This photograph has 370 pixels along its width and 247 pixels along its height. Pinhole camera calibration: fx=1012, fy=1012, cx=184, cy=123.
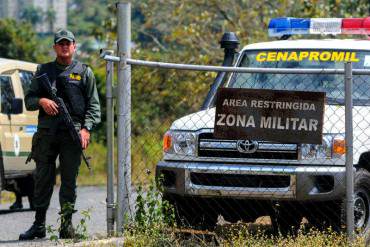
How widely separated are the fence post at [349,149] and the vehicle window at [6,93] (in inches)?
247

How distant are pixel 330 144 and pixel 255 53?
219cm

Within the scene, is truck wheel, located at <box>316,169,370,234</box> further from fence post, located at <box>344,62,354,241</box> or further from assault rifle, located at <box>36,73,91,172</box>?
assault rifle, located at <box>36,73,91,172</box>

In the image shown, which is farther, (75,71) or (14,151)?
(14,151)

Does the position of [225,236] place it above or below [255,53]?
below

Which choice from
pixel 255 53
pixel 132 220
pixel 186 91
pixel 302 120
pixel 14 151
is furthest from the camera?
pixel 186 91

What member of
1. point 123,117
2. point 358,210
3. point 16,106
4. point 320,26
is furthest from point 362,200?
point 16,106

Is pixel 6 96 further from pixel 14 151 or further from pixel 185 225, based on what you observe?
pixel 185 225

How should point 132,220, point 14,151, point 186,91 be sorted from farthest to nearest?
1. point 186,91
2. point 14,151
3. point 132,220

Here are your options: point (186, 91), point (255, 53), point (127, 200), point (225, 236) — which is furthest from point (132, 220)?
point (186, 91)

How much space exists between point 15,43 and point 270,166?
36.4 m

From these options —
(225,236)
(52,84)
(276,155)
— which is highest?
(52,84)

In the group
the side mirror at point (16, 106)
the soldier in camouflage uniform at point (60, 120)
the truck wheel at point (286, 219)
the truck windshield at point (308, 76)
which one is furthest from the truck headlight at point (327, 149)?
the side mirror at point (16, 106)

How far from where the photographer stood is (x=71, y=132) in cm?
870

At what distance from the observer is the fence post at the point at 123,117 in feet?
27.4
